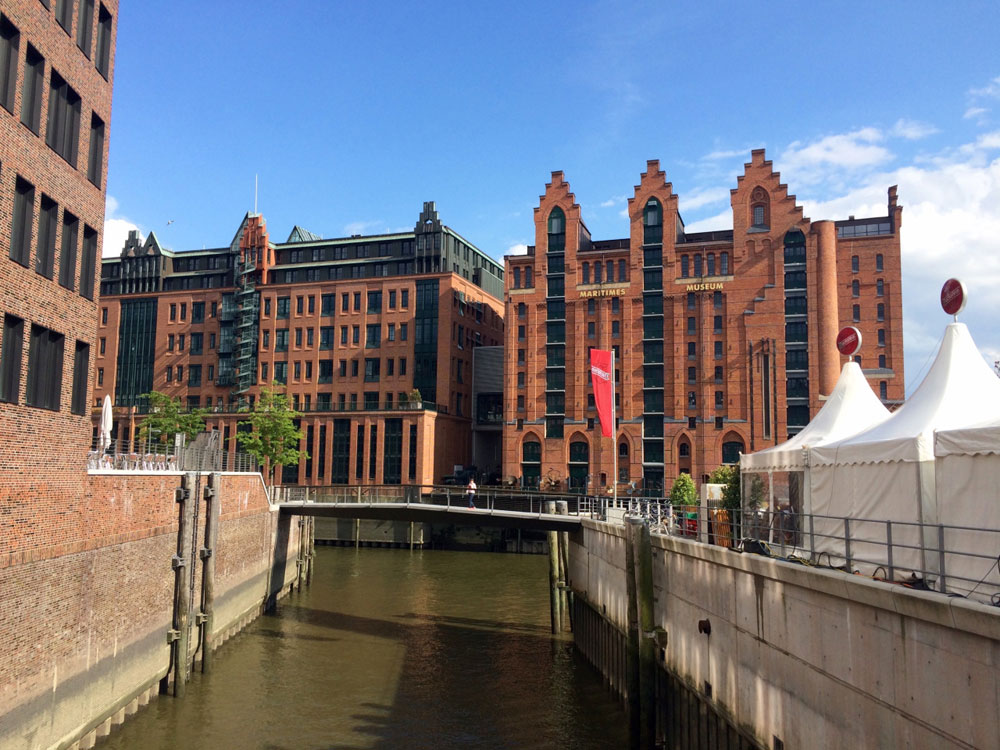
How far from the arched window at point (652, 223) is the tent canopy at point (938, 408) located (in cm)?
5914

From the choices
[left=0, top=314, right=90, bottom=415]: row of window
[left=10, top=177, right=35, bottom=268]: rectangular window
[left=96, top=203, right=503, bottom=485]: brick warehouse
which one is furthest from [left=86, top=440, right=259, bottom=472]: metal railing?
[left=96, top=203, right=503, bottom=485]: brick warehouse

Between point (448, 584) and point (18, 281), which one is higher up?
point (18, 281)

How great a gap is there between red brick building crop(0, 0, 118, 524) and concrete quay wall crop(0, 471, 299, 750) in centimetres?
70

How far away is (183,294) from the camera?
90.9 meters

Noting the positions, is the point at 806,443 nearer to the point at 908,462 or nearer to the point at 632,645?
the point at 908,462

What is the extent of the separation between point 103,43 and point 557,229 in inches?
2241

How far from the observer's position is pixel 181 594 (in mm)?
26891

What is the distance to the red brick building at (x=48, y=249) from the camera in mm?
17938

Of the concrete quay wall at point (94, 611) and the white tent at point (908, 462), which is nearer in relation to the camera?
the white tent at point (908, 462)

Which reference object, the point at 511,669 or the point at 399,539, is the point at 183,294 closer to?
the point at 399,539

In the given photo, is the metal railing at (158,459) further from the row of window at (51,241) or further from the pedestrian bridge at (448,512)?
the pedestrian bridge at (448,512)

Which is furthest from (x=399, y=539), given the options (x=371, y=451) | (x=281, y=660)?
(x=281, y=660)

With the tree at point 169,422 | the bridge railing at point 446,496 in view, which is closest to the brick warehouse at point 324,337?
the bridge railing at point 446,496

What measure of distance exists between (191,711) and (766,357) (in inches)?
2262
